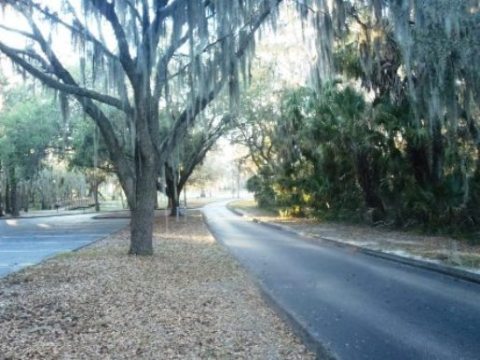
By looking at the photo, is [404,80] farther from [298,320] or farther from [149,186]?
[298,320]

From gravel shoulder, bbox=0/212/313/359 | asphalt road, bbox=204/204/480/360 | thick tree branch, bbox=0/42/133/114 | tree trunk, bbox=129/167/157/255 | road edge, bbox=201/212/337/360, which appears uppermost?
thick tree branch, bbox=0/42/133/114

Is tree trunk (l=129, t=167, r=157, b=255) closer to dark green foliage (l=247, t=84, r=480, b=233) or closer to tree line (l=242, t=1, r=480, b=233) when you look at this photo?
tree line (l=242, t=1, r=480, b=233)

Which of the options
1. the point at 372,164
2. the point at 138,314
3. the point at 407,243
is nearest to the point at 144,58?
the point at 138,314

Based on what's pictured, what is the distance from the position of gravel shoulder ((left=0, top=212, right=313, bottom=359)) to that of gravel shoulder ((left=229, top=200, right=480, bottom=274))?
13.7 ft

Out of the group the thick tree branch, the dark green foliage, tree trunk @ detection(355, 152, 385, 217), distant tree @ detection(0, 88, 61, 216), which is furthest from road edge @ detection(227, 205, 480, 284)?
distant tree @ detection(0, 88, 61, 216)

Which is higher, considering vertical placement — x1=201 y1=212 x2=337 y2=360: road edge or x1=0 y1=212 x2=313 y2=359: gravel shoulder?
x1=0 y1=212 x2=313 y2=359: gravel shoulder

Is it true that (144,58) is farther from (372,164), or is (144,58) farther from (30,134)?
(30,134)

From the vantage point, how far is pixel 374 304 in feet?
22.5

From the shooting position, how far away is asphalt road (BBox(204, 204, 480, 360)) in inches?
199

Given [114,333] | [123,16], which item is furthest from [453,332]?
[123,16]

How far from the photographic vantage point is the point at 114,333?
5.25 m

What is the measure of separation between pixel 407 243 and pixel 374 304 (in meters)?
6.79

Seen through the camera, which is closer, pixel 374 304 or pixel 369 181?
pixel 374 304

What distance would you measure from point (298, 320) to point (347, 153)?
14019 millimetres
